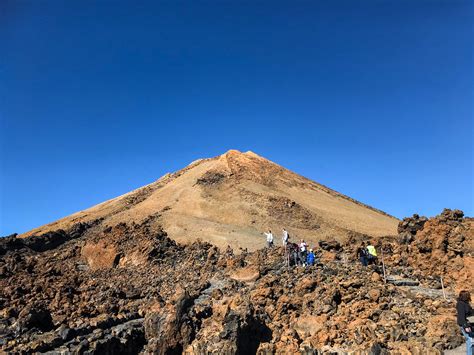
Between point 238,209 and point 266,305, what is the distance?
83.7 ft

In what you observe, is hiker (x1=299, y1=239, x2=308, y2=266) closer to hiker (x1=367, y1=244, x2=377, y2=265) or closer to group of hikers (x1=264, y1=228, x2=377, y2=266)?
group of hikers (x1=264, y1=228, x2=377, y2=266)

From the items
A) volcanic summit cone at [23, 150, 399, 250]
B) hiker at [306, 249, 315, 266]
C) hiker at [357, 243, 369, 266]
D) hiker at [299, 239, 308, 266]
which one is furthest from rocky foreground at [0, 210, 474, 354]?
volcanic summit cone at [23, 150, 399, 250]

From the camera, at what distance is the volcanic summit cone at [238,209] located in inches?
1433

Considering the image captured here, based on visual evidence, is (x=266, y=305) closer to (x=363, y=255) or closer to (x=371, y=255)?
(x=363, y=255)

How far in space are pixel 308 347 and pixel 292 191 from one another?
124 ft

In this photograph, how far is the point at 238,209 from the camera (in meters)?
41.5

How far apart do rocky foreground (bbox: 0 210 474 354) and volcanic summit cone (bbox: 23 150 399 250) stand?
37.3ft

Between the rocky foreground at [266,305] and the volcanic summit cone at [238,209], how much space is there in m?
11.4

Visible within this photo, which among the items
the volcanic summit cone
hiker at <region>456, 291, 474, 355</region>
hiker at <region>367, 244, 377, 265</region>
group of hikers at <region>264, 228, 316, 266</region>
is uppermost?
the volcanic summit cone

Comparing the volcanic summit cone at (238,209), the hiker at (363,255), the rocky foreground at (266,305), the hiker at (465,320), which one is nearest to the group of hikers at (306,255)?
the hiker at (363,255)

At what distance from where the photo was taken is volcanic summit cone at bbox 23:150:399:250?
3641 cm

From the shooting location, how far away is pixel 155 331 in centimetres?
1459

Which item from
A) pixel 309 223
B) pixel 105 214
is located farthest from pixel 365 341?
pixel 105 214

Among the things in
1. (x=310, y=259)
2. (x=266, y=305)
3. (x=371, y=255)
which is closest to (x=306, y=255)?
(x=310, y=259)
